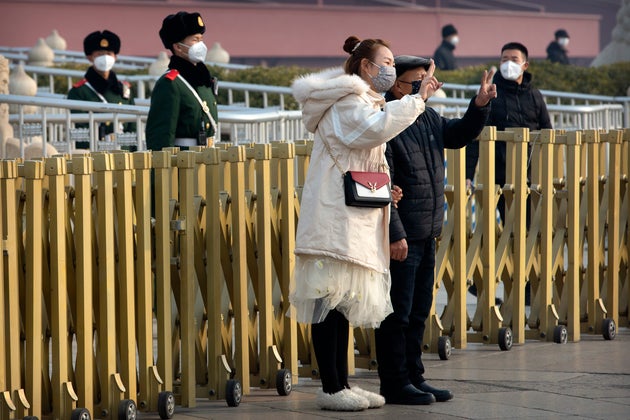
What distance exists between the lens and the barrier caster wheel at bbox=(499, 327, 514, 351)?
8047 mm

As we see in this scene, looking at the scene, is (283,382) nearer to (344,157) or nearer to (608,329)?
(344,157)

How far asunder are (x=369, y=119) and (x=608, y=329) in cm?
294

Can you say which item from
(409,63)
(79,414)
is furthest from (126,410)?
(409,63)

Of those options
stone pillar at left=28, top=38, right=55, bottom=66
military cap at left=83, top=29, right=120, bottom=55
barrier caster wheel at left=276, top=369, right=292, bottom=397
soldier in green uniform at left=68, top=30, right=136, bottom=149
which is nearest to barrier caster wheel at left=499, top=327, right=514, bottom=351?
barrier caster wheel at left=276, top=369, right=292, bottom=397

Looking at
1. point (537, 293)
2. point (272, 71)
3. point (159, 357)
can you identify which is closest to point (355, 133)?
point (159, 357)

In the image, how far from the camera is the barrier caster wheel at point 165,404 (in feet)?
20.5

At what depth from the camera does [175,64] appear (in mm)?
8164

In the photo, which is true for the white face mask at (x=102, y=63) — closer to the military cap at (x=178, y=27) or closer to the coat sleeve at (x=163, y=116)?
the military cap at (x=178, y=27)

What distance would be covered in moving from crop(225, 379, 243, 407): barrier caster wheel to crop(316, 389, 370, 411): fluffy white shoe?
0.42m

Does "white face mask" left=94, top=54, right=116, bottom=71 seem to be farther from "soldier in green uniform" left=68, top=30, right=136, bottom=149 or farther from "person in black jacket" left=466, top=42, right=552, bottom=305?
"person in black jacket" left=466, top=42, right=552, bottom=305

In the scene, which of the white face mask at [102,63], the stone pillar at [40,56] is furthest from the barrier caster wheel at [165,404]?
the stone pillar at [40,56]

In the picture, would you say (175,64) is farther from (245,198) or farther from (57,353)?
(57,353)

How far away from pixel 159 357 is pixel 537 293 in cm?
288

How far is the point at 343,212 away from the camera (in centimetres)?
623
